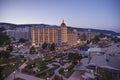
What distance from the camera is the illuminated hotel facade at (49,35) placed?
41.0 feet

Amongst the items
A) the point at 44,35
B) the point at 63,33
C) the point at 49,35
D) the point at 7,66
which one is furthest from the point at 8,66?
the point at 63,33

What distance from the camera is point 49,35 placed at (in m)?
12.6

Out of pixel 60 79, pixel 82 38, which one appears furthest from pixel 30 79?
pixel 82 38

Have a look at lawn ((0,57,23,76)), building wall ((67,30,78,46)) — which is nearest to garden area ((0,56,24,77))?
lawn ((0,57,23,76))

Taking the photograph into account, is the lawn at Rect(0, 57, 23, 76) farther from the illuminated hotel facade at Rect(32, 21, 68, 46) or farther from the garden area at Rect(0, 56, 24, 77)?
the illuminated hotel facade at Rect(32, 21, 68, 46)

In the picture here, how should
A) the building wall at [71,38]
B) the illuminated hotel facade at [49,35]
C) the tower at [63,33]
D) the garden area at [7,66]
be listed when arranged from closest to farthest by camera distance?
the garden area at [7,66] → the illuminated hotel facade at [49,35] → the tower at [63,33] → the building wall at [71,38]

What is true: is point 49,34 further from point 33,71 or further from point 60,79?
point 60,79

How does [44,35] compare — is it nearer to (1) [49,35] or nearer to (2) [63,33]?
(1) [49,35]

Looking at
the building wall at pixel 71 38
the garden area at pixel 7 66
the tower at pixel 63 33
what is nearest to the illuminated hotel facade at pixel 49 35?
the tower at pixel 63 33

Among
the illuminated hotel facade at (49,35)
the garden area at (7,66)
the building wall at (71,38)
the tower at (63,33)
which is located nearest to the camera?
the garden area at (7,66)

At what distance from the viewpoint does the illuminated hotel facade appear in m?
12.5

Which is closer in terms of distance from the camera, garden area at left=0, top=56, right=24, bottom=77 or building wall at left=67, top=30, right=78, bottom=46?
garden area at left=0, top=56, right=24, bottom=77

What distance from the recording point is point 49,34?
1266 centimetres

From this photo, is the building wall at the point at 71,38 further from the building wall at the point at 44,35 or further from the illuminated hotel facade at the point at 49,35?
the building wall at the point at 44,35
